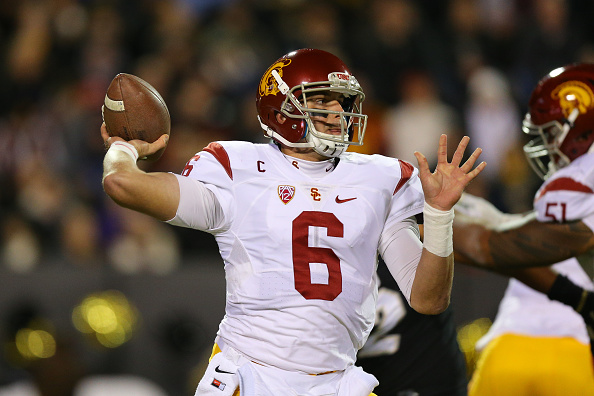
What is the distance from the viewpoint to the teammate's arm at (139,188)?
285 cm

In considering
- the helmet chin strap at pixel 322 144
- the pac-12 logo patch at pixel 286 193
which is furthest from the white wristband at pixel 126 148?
the helmet chin strap at pixel 322 144

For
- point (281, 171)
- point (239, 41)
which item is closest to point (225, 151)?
point (281, 171)

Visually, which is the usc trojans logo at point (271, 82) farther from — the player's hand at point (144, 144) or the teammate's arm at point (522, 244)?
the teammate's arm at point (522, 244)

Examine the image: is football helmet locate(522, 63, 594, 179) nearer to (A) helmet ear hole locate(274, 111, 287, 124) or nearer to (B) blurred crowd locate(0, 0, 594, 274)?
(A) helmet ear hole locate(274, 111, 287, 124)

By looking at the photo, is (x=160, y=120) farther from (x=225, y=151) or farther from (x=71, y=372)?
(x=71, y=372)

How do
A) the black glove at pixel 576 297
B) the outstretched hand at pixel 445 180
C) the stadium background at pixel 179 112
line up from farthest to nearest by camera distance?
the stadium background at pixel 179 112 < the black glove at pixel 576 297 < the outstretched hand at pixel 445 180

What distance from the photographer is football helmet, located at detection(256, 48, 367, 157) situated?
322cm

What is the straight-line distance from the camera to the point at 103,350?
659cm

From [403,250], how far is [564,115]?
1.48 m

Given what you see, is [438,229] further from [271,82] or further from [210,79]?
[210,79]

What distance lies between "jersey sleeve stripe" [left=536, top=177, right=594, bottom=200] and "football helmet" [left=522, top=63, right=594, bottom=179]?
0.22 metres

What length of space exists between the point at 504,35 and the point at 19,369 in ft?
17.5

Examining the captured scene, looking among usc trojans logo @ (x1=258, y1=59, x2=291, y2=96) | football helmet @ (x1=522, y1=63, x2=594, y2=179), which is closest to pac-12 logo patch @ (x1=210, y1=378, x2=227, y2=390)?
usc trojans logo @ (x1=258, y1=59, x2=291, y2=96)

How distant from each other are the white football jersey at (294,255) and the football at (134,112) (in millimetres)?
198
